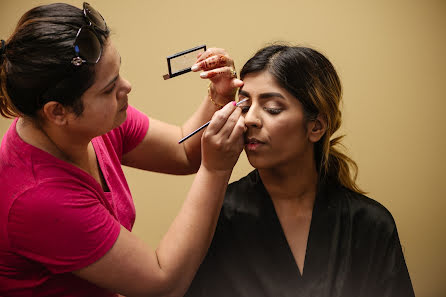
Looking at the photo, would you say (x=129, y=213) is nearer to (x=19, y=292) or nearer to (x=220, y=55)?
(x=19, y=292)

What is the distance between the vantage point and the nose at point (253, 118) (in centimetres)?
114

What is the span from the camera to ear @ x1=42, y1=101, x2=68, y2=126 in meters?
0.88

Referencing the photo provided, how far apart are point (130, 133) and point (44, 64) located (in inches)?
18.0

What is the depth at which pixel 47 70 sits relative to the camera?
84cm

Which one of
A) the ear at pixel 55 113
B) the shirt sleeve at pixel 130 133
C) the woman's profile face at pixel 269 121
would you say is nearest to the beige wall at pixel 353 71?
the shirt sleeve at pixel 130 133

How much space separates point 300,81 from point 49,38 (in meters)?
Result: 0.62

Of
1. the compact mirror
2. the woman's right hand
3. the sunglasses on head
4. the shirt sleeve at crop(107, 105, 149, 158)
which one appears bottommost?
the shirt sleeve at crop(107, 105, 149, 158)

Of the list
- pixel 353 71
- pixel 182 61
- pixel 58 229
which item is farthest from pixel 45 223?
pixel 353 71

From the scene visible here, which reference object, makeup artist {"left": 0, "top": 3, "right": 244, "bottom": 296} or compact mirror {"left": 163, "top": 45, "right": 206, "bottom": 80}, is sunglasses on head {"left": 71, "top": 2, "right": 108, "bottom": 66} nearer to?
makeup artist {"left": 0, "top": 3, "right": 244, "bottom": 296}

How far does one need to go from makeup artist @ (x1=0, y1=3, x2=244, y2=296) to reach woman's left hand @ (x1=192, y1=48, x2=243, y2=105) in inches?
6.2

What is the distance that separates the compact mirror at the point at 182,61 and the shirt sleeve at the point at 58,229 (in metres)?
0.40

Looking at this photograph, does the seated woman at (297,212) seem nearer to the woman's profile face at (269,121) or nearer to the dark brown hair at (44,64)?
the woman's profile face at (269,121)

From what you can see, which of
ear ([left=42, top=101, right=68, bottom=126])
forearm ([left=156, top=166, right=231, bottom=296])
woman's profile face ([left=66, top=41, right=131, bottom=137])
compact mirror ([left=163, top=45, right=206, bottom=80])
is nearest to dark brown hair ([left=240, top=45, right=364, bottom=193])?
compact mirror ([left=163, top=45, right=206, bottom=80])

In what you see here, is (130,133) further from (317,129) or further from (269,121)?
(317,129)
